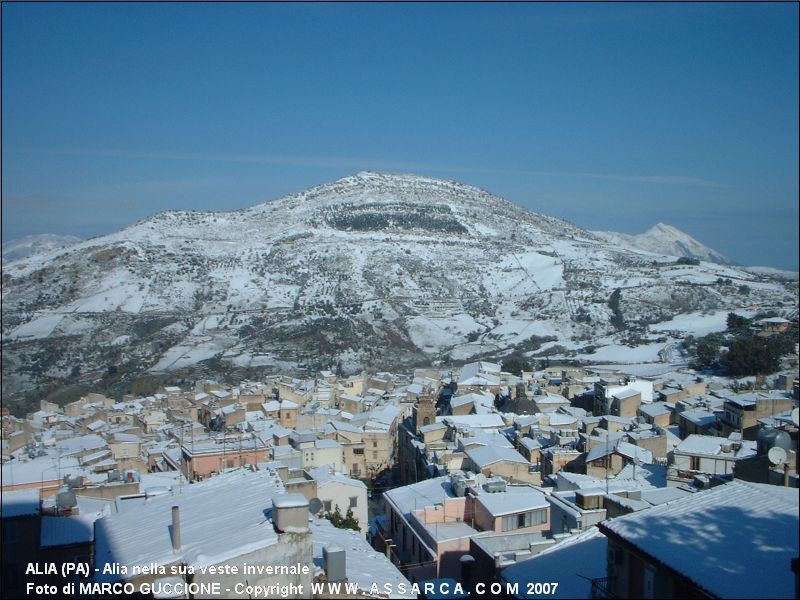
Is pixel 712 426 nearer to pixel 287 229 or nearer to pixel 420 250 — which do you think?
pixel 420 250

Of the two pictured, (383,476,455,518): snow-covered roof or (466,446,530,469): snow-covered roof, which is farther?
→ (466,446,530,469): snow-covered roof

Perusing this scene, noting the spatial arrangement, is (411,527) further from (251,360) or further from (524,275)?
(524,275)

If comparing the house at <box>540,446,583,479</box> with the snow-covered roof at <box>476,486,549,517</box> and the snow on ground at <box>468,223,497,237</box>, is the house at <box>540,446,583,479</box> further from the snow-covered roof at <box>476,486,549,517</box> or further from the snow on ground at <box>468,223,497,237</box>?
the snow on ground at <box>468,223,497,237</box>

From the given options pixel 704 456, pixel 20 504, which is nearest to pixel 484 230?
pixel 704 456

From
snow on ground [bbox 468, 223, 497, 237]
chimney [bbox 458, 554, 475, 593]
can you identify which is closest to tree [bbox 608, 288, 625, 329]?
snow on ground [bbox 468, 223, 497, 237]

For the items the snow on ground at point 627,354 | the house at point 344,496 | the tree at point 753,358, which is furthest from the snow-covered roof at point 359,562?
the snow on ground at point 627,354
